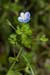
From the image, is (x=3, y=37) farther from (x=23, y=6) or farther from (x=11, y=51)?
(x=23, y=6)

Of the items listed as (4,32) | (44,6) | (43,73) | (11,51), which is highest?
(44,6)

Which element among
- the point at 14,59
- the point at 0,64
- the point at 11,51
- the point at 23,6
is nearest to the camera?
the point at 14,59

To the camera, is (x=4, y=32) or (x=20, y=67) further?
(x=4, y=32)

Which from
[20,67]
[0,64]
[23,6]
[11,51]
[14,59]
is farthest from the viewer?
[23,6]

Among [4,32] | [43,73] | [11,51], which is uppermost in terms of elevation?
[4,32]

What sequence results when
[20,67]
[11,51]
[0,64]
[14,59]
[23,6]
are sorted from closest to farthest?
[14,59], [20,67], [0,64], [11,51], [23,6]

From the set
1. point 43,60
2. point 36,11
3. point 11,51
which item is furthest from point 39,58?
point 36,11

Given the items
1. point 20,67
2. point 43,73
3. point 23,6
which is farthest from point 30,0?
point 20,67

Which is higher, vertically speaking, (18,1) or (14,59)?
(18,1)

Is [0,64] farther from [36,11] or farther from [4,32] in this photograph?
[36,11]
